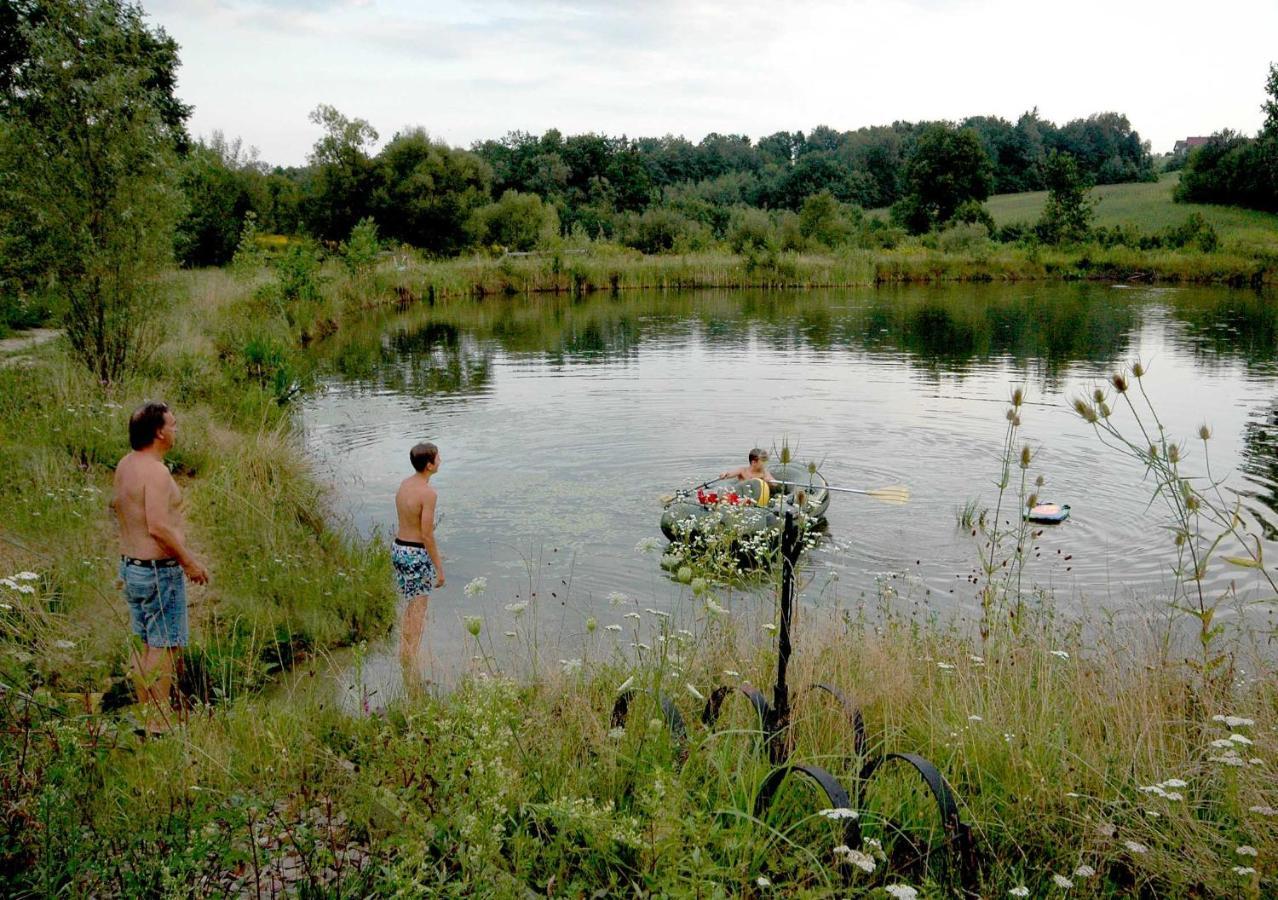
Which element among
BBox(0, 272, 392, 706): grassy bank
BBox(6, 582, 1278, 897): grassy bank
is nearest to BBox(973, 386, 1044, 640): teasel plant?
BBox(6, 582, 1278, 897): grassy bank

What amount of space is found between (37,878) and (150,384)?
1038 cm

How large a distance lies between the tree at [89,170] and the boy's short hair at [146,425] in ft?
23.0

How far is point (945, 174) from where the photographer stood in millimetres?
70188

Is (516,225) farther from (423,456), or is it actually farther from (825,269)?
(423,456)

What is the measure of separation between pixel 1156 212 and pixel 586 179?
4181cm

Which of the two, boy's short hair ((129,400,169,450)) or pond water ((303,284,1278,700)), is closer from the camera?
boy's short hair ((129,400,169,450))

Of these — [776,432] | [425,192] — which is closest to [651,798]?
[776,432]

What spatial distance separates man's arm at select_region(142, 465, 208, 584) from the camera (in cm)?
537

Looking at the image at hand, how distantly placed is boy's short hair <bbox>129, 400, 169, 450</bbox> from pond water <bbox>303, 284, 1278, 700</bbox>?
8.74 feet

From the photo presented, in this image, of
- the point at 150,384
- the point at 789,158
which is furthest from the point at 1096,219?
the point at 150,384

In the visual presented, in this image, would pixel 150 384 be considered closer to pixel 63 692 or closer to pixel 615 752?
pixel 63 692

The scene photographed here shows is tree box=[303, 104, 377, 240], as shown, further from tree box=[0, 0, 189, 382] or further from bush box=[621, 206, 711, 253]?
tree box=[0, 0, 189, 382]

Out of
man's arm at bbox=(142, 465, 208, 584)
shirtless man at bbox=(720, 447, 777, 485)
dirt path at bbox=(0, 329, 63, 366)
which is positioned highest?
dirt path at bbox=(0, 329, 63, 366)

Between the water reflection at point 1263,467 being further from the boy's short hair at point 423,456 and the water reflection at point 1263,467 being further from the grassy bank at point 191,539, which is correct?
the grassy bank at point 191,539
